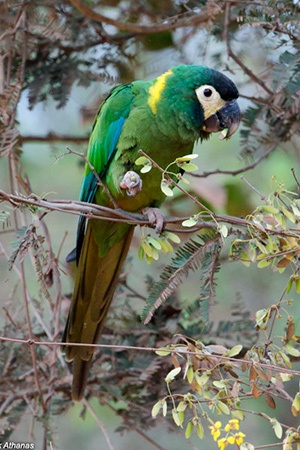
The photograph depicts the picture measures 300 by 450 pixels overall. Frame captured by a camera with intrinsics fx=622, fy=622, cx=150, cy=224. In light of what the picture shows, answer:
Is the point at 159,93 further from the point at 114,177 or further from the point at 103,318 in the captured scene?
the point at 103,318

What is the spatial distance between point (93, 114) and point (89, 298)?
2.36 feet

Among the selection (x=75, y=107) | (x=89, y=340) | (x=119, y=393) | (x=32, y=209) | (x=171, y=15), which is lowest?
A: (x=119, y=393)

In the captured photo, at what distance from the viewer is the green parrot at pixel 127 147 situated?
1.56m

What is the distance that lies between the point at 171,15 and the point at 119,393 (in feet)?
3.80

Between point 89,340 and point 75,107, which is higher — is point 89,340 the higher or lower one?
the lower one

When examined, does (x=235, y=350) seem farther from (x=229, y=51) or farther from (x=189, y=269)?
(x=229, y=51)

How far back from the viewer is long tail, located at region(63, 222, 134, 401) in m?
1.52

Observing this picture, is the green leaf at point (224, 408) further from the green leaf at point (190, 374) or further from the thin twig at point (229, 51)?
the thin twig at point (229, 51)

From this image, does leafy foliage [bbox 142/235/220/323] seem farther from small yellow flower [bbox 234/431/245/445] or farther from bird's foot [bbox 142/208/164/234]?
small yellow flower [bbox 234/431/245/445]

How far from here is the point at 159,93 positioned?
160cm

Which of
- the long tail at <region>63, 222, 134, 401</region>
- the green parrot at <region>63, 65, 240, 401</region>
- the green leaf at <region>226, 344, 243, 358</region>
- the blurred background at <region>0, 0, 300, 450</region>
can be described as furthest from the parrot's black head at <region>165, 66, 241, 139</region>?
the green leaf at <region>226, 344, 243, 358</region>

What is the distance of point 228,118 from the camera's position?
1556 millimetres

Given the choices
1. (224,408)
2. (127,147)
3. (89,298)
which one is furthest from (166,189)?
(89,298)

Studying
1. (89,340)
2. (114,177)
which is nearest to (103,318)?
(89,340)
